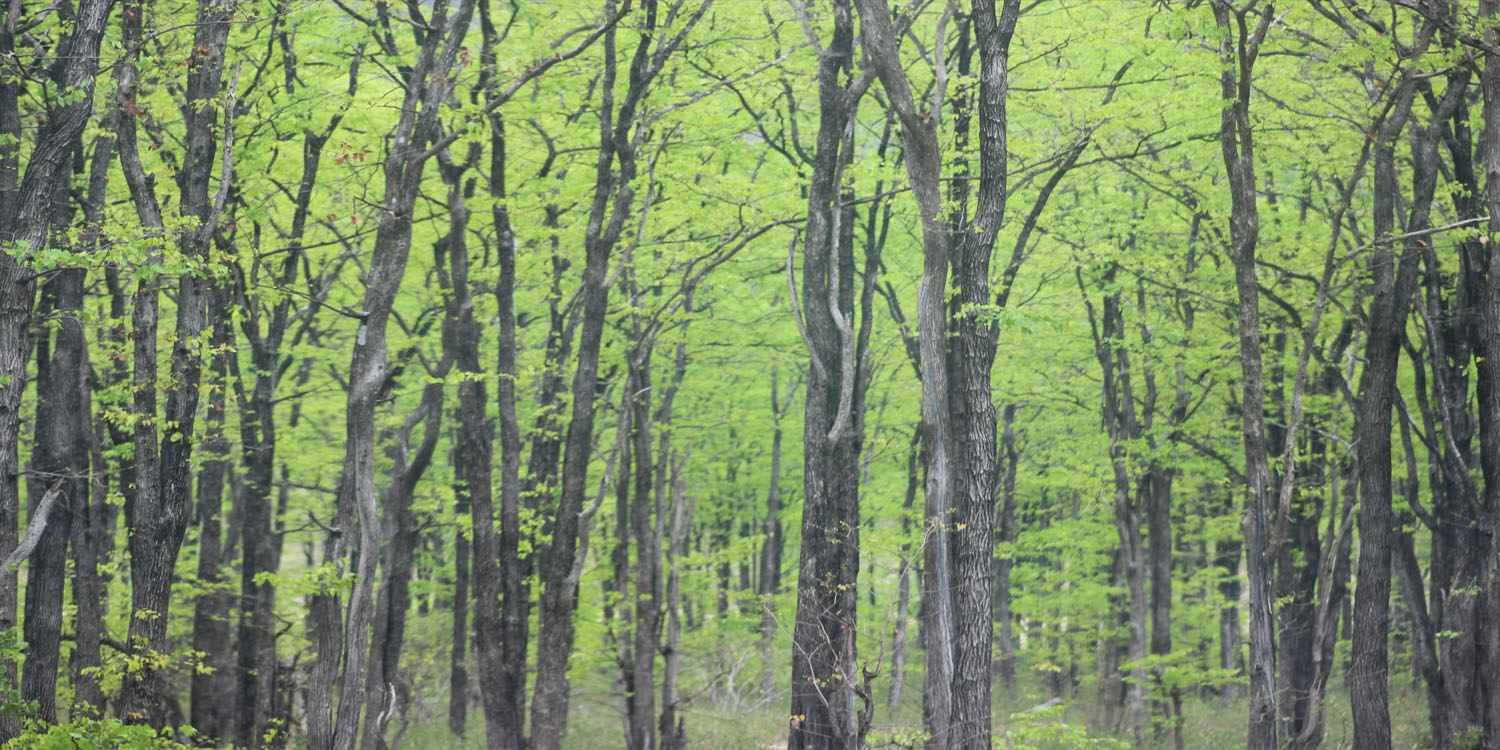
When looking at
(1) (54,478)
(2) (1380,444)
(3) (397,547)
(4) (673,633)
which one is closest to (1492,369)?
(2) (1380,444)

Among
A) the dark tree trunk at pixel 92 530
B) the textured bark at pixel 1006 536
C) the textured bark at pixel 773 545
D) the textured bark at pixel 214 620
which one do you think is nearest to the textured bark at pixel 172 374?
the dark tree trunk at pixel 92 530

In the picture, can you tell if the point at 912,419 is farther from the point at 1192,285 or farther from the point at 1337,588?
the point at 1337,588

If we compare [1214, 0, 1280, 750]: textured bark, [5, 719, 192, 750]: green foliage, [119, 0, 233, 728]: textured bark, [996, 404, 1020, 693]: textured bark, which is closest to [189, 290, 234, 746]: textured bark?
[119, 0, 233, 728]: textured bark

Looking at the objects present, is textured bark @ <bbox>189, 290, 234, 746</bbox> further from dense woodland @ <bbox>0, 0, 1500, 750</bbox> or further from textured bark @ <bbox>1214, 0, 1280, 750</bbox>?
textured bark @ <bbox>1214, 0, 1280, 750</bbox>

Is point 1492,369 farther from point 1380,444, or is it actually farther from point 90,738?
point 90,738

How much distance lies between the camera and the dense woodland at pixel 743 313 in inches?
464

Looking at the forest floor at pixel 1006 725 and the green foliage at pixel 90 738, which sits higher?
the green foliage at pixel 90 738

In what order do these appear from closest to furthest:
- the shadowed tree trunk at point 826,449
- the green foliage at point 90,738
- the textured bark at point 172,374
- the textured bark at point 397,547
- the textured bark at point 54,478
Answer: the green foliage at point 90,738 → the textured bark at point 172,374 → the shadowed tree trunk at point 826,449 → the textured bark at point 54,478 → the textured bark at point 397,547

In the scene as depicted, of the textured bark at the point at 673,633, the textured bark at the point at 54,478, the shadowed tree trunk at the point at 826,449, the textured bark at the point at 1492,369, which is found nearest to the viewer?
the textured bark at the point at 1492,369

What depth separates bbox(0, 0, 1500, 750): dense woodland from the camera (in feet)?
38.7

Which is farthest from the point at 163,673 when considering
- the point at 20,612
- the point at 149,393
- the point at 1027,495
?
the point at 1027,495

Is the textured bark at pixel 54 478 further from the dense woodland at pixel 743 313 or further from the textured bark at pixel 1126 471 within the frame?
the textured bark at pixel 1126 471

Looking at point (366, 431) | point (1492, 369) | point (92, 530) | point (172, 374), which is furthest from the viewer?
point (92, 530)

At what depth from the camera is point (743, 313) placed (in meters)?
24.8
